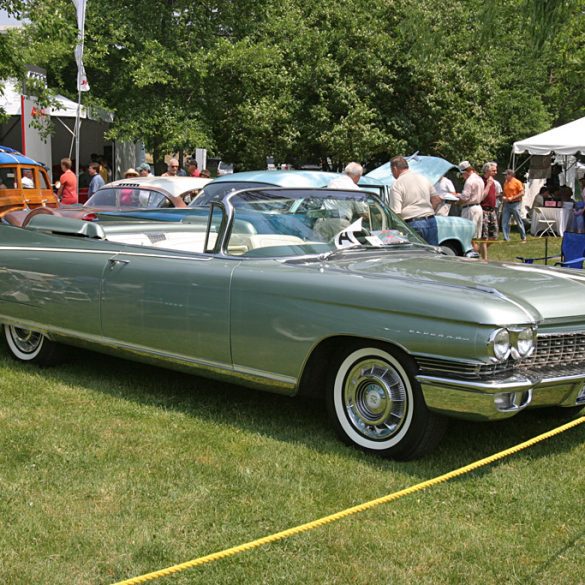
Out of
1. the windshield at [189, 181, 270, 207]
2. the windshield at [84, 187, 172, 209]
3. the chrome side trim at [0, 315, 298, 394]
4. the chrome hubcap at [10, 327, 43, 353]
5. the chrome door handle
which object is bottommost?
the chrome hubcap at [10, 327, 43, 353]

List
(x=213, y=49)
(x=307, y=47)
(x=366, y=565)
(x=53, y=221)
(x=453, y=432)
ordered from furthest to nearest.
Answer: (x=307, y=47), (x=213, y=49), (x=53, y=221), (x=453, y=432), (x=366, y=565)

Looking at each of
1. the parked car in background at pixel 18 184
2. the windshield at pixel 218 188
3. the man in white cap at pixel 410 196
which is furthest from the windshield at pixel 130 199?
the parked car in background at pixel 18 184

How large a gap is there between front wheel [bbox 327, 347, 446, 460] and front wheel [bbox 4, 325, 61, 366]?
2661 mm

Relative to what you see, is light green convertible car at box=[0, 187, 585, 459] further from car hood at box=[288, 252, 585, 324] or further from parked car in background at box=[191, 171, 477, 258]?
parked car in background at box=[191, 171, 477, 258]

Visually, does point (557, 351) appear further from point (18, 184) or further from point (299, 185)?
point (18, 184)

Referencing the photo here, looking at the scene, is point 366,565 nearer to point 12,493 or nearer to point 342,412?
point 342,412

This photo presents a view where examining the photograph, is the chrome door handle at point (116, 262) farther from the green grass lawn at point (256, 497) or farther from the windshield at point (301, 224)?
the green grass lawn at point (256, 497)

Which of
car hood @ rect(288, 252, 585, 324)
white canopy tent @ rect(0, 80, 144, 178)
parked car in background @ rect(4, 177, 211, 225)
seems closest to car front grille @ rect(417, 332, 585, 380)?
car hood @ rect(288, 252, 585, 324)

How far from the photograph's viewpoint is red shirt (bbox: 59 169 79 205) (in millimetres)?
16219

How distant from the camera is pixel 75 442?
15.4ft

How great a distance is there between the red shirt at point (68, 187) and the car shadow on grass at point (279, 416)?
1029cm

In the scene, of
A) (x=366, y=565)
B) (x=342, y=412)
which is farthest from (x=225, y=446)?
(x=366, y=565)

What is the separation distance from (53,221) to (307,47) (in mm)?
19654

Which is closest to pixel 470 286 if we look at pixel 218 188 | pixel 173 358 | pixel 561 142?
pixel 173 358
